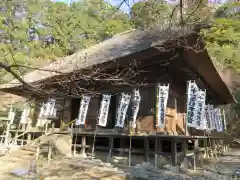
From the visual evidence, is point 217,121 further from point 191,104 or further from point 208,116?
point 191,104

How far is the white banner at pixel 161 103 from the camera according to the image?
7481 millimetres

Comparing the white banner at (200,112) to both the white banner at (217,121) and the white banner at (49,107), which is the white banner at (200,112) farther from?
the white banner at (49,107)

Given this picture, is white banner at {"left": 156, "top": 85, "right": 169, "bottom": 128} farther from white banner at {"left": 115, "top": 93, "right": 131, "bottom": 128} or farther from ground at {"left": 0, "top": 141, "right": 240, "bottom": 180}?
ground at {"left": 0, "top": 141, "right": 240, "bottom": 180}

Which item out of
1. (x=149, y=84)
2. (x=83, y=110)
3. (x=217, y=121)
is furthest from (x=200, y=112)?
(x=217, y=121)

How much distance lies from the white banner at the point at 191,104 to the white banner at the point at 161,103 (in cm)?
79

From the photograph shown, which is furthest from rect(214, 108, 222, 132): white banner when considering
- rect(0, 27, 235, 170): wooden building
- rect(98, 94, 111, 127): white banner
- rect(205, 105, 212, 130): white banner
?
rect(98, 94, 111, 127): white banner

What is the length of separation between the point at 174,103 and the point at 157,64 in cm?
214

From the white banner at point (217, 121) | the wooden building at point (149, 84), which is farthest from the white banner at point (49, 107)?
the white banner at point (217, 121)

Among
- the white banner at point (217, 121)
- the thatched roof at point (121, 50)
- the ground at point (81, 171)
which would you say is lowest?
the ground at point (81, 171)

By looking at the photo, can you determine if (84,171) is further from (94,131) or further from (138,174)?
(94,131)

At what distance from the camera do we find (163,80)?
28.3ft

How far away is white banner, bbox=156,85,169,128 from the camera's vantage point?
7.48 meters

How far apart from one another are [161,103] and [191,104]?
1024 millimetres

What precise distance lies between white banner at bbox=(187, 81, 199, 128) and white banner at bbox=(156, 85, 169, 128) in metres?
0.79
